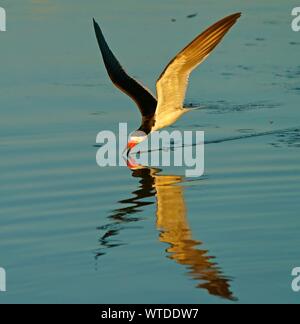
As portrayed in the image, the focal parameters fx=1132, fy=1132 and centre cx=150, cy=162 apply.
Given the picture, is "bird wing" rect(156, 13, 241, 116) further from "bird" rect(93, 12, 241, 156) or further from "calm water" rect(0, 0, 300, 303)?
"calm water" rect(0, 0, 300, 303)

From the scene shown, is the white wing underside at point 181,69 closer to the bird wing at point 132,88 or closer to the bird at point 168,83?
the bird at point 168,83

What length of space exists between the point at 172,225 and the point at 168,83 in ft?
6.48

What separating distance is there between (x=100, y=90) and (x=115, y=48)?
1.44m

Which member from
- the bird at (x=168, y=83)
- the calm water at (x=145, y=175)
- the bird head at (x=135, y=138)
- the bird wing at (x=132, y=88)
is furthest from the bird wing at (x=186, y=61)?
the calm water at (x=145, y=175)

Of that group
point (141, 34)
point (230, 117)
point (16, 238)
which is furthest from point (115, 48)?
point (16, 238)

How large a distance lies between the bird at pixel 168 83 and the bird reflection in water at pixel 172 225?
17.0 inches

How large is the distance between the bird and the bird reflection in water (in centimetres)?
43

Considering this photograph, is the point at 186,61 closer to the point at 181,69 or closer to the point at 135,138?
the point at 181,69

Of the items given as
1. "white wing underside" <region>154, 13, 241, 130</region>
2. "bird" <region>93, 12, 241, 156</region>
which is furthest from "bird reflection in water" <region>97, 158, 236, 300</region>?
"white wing underside" <region>154, 13, 241, 130</region>

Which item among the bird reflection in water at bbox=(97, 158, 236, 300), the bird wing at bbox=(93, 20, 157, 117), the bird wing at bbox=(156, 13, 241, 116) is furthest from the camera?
the bird wing at bbox=(93, 20, 157, 117)

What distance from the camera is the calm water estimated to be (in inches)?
299

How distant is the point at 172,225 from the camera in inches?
342

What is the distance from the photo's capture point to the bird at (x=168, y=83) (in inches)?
393

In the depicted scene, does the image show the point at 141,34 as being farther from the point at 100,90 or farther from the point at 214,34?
the point at 214,34
